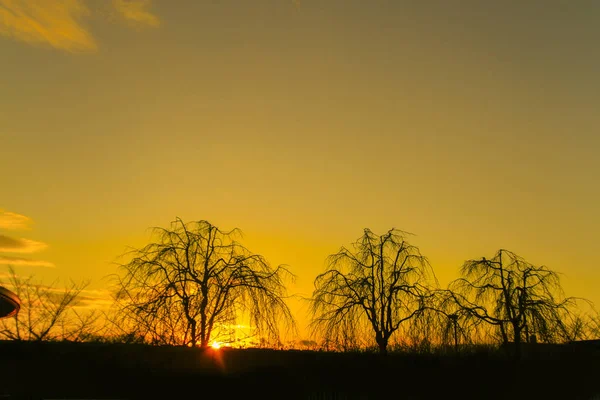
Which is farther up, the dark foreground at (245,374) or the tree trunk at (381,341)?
the tree trunk at (381,341)

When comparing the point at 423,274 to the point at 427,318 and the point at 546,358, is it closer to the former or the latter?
the point at 427,318

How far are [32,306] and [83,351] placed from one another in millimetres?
7495

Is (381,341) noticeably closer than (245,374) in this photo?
No

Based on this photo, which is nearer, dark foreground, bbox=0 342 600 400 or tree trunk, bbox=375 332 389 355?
dark foreground, bbox=0 342 600 400

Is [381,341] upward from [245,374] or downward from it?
upward

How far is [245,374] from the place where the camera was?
1429 centimetres

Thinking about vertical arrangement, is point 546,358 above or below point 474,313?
below

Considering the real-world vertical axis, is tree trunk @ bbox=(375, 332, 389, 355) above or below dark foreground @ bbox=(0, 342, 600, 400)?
above

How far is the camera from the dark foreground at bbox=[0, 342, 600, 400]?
1266 cm

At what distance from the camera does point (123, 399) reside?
1308 centimetres

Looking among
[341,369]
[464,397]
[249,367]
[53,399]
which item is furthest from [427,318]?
[53,399]

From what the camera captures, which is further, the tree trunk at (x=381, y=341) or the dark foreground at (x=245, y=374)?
the tree trunk at (x=381, y=341)

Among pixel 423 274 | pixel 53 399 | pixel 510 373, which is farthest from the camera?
pixel 423 274

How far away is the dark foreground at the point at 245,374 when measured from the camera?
1266 cm
